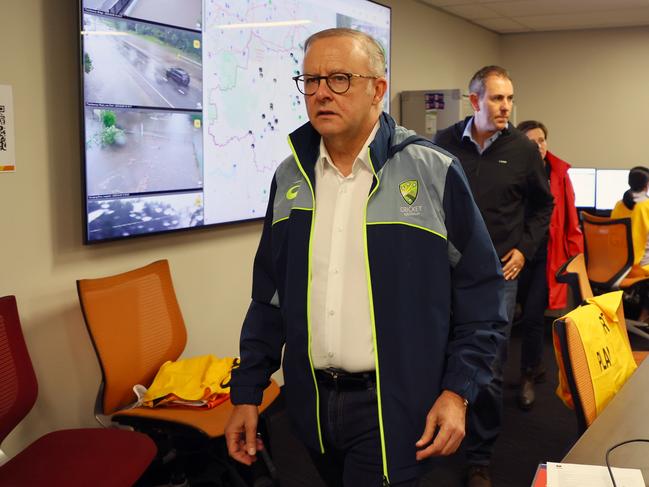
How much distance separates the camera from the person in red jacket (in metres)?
3.96

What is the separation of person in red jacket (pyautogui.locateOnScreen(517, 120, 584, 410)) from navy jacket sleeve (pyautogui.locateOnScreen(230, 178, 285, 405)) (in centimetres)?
253

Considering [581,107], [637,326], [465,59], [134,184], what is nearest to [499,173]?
[134,184]

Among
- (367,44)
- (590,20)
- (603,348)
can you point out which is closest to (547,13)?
(590,20)

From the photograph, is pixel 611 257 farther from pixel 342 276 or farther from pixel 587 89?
pixel 342 276

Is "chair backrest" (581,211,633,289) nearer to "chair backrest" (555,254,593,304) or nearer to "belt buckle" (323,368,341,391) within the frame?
"chair backrest" (555,254,593,304)

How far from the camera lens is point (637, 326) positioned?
16.7ft

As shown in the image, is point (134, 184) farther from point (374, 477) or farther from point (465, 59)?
point (465, 59)

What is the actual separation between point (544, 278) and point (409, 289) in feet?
8.83

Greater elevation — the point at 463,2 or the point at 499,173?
the point at 463,2

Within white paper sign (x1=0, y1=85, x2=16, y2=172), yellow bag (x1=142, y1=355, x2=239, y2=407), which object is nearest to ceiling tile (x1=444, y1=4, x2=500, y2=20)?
yellow bag (x1=142, y1=355, x2=239, y2=407)

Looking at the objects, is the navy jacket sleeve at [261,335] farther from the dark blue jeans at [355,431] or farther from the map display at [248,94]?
the map display at [248,94]

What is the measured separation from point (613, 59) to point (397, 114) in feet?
9.20

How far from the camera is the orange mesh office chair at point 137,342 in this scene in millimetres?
2512

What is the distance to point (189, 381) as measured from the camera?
8.82 feet
